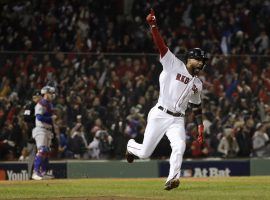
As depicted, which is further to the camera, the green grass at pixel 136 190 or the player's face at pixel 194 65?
the player's face at pixel 194 65

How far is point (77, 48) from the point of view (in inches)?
971

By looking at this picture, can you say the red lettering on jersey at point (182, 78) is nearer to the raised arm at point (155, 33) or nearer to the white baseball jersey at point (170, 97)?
the white baseball jersey at point (170, 97)

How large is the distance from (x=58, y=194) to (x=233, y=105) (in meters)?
8.26

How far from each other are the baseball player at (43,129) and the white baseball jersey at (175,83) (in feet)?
15.4

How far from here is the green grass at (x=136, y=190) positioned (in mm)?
11742

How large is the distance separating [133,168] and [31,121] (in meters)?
3.53

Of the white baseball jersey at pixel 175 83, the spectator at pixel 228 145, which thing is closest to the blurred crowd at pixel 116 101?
the spectator at pixel 228 145

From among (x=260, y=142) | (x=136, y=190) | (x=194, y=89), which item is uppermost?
(x=194, y=89)

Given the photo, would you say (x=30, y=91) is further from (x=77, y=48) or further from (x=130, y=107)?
(x=77, y=48)

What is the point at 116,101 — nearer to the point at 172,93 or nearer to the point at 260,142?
the point at 260,142

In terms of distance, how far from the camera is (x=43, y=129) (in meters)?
16.5

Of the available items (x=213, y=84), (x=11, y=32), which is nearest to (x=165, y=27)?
(x=11, y=32)

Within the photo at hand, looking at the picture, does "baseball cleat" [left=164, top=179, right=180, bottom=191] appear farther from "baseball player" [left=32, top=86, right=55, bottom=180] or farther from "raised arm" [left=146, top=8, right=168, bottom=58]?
"baseball player" [left=32, top=86, right=55, bottom=180]

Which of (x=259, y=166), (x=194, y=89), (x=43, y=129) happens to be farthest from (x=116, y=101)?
(x=194, y=89)
